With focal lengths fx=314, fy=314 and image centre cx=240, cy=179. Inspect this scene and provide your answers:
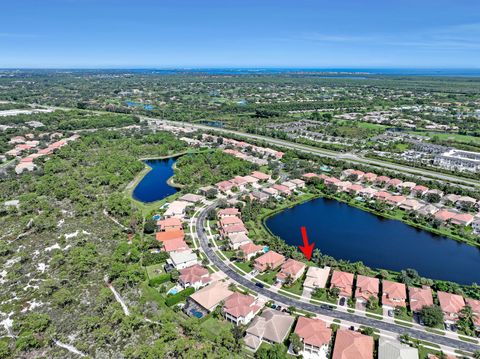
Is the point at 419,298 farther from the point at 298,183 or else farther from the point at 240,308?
the point at 298,183

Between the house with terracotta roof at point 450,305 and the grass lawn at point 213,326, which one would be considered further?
the house with terracotta roof at point 450,305

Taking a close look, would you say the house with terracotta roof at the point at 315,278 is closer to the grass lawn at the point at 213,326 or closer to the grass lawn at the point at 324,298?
the grass lawn at the point at 324,298

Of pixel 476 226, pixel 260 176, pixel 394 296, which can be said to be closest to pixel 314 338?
pixel 394 296

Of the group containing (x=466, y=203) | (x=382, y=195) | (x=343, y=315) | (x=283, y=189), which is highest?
(x=466, y=203)

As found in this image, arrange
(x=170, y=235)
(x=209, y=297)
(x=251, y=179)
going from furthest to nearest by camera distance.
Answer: (x=251, y=179), (x=170, y=235), (x=209, y=297)

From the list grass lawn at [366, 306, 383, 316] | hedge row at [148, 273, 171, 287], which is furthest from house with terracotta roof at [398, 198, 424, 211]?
hedge row at [148, 273, 171, 287]

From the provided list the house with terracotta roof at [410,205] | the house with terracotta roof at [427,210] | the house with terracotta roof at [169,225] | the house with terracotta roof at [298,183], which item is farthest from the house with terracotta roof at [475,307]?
the house with terracotta roof at [169,225]

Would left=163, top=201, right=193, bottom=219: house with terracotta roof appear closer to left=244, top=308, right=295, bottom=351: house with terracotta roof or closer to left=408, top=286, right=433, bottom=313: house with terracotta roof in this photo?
left=244, top=308, right=295, bottom=351: house with terracotta roof
